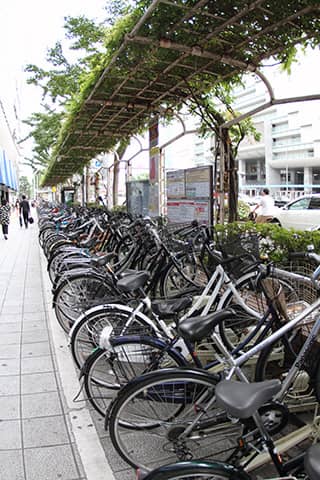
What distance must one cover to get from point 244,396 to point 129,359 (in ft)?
4.31

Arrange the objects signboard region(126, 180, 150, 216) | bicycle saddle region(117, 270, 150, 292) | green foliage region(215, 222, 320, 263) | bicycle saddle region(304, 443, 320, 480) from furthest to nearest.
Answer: signboard region(126, 180, 150, 216) → green foliage region(215, 222, 320, 263) → bicycle saddle region(117, 270, 150, 292) → bicycle saddle region(304, 443, 320, 480)

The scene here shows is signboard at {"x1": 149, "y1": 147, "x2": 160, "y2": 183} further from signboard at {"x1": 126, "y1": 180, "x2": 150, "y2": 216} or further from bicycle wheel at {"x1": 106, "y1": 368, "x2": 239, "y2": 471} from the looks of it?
bicycle wheel at {"x1": 106, "y1": 368, "x2": 239, "y2": 471}

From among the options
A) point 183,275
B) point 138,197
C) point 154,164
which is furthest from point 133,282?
point 138,197

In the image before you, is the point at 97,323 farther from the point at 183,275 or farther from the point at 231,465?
the point at 231,465

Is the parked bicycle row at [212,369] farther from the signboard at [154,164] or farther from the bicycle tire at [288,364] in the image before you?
the signboard at [154,164]

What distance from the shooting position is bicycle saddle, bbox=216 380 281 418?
161 centimetres

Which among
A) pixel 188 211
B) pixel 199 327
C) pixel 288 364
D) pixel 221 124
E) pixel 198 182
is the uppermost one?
pixel 221 124

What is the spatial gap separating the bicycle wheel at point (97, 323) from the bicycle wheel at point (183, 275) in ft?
4.91

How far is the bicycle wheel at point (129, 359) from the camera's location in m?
2.76

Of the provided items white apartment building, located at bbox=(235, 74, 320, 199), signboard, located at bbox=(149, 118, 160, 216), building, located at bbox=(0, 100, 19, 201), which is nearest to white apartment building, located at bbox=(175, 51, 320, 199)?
white apartment building, located at bbox=(235, 74, 320, 199)

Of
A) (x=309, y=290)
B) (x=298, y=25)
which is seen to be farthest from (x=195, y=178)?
(x=309, y=290)

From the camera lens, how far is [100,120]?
1051cm

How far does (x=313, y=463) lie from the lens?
4.51ft

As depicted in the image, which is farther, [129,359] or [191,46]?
[191,46]
